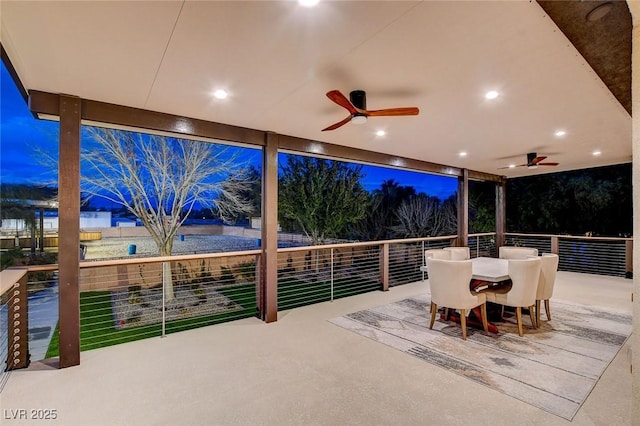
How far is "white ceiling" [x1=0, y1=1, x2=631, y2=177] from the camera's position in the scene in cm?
172

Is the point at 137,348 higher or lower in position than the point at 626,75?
lower

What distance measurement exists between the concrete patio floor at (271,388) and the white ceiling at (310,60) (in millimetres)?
2469

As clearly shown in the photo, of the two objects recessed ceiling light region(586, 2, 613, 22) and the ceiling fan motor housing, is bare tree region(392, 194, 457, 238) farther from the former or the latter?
recessed ceiling light region(586, 2, 613, 22)

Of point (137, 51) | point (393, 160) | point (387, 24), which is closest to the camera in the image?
point (387, 24)

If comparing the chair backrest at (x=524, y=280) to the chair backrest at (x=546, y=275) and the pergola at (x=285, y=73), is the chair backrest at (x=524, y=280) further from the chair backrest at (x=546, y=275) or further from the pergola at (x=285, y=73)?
the pergola at (x=285, y=73)

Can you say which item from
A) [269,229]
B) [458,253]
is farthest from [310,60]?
[458,253]

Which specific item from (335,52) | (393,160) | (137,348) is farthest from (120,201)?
(335,52)

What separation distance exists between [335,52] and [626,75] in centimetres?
223

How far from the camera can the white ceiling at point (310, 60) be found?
1725 mm

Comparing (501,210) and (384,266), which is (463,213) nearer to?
(501,210)

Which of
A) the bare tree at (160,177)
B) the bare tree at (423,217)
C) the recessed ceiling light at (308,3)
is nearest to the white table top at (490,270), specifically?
the recessed ceiling light at (308,3)

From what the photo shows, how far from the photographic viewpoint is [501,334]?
359 cm

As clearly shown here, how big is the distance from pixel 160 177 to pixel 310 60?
536 cm

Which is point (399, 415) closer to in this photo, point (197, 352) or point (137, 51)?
point (197, 352)
